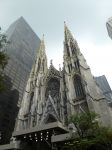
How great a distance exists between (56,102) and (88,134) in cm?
1445

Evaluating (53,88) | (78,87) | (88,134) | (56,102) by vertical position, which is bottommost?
(88,134)

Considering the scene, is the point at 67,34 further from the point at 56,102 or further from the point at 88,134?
the point at 88,134

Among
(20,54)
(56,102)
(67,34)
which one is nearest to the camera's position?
(56,102)

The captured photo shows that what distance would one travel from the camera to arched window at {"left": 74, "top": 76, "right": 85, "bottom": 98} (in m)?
32.4

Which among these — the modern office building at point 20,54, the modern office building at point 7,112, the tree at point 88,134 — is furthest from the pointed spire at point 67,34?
the tree at point 88,134

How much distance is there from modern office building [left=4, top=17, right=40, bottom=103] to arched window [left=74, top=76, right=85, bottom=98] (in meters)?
27.7

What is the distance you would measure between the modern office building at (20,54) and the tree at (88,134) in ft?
129

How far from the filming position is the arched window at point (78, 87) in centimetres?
3241

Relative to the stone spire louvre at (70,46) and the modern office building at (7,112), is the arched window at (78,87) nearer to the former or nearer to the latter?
the stone spire louvre at (70,46)

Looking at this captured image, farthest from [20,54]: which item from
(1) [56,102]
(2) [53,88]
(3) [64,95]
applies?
(3) [64,95]

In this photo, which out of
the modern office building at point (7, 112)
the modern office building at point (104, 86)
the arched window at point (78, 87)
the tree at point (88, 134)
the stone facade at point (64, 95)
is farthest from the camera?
the modern office building at point (104, 86)

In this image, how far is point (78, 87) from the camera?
33906 millimetres

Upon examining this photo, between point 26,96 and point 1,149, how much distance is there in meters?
15.2

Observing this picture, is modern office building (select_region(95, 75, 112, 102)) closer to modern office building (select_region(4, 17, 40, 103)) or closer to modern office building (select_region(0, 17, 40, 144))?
modern office building (select_region(4, 17, 40, 103))
